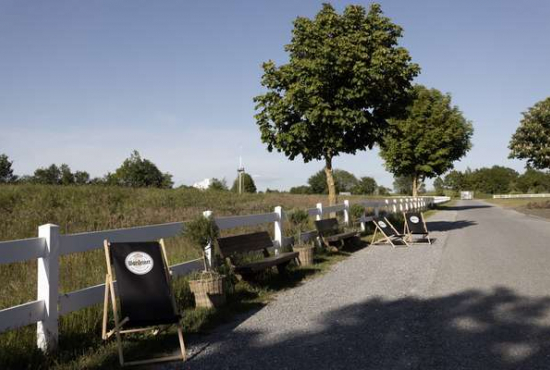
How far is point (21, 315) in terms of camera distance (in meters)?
4.55

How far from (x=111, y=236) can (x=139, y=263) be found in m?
0.90

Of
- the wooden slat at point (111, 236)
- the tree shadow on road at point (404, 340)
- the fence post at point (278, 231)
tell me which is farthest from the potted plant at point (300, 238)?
the tree shadow on road at point (404, 340)

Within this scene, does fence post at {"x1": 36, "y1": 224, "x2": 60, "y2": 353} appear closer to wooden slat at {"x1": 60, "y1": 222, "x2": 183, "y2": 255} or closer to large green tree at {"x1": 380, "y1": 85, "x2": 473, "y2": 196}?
wooden slat at {"x1": 60, "y1": 222, "x2": 183, "y2": 255}

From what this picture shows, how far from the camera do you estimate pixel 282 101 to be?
16781 millimetres

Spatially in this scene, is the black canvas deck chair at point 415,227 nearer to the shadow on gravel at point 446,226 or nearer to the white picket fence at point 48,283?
the shadow on gravel at point 446,226

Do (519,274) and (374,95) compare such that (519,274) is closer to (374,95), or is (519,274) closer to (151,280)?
(151,280)

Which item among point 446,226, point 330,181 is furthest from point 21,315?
point 446,226

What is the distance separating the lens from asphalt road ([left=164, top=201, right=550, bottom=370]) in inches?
185

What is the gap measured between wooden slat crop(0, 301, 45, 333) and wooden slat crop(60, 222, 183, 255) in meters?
0.63

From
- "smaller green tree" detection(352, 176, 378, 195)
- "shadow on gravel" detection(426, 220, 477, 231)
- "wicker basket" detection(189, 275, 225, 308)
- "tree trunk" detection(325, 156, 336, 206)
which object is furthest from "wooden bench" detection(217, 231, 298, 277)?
"smaller green tree" detection(352, 176, 378, 195)

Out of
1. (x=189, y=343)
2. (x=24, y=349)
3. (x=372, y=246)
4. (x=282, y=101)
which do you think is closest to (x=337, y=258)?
(x=372, y=246)

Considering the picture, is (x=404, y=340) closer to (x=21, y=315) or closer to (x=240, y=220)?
(x=21, y=315)

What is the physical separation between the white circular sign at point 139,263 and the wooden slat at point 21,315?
2.94 feet

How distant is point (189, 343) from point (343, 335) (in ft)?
5.44
